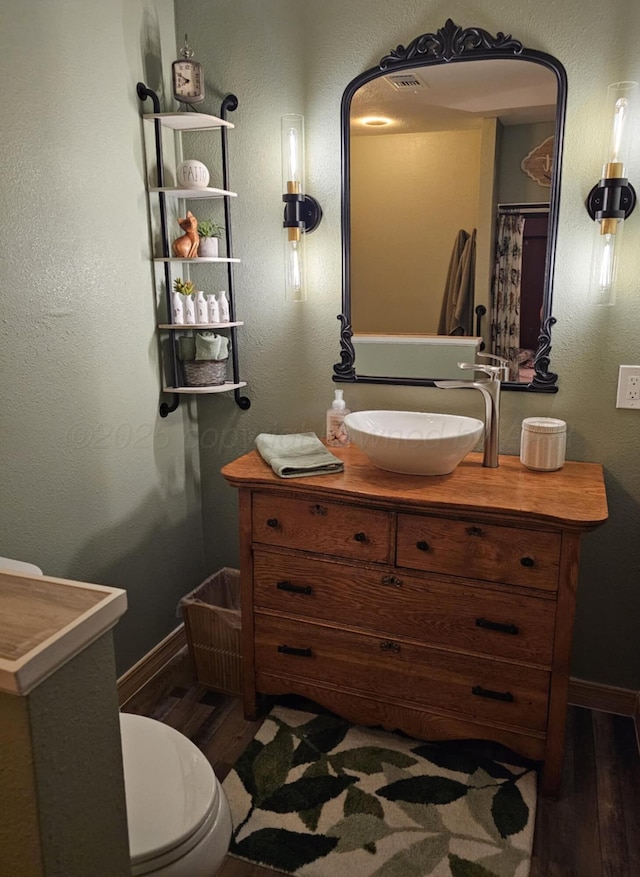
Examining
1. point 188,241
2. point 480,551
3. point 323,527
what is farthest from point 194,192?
point 480,551

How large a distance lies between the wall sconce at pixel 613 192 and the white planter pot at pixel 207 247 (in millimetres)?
1244

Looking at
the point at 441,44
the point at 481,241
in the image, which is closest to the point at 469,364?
the point at 481,241

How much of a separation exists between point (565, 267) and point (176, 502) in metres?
1.63

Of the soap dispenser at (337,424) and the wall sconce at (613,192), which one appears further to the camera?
the soap dispenser at (337,424)

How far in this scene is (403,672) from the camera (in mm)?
1992

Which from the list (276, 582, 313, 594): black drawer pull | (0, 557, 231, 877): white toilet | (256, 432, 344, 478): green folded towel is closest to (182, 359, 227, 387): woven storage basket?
(256, 432, 344, 478): green folded towel

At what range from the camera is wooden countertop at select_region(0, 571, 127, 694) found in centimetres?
70

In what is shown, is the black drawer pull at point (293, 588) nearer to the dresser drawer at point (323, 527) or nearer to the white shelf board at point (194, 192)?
the dresser drawer at point (323, 527)

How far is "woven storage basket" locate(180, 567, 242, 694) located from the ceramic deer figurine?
1.23 meters

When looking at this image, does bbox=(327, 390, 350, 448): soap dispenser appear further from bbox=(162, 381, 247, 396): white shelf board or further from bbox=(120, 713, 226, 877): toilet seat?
bbox=(120, 713, 226, 877): toilet seat

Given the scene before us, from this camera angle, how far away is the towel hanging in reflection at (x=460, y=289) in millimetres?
2182

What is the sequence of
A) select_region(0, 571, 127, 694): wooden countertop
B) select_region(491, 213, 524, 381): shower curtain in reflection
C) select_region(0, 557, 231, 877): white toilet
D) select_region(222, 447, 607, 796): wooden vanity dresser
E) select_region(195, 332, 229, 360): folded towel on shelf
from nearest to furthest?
select_region(0, 571, 127, 694): wooden countertop
select_region(0, 557, 231, 877): white toilet
select_region(222, 447, 607, 796): wooden vanity dresser
select_region(491, 213, 524, 381): shower curtain in reflection
select_region(195, 332, 229, 360): folded towel on shelf

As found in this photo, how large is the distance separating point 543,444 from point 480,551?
42 cm

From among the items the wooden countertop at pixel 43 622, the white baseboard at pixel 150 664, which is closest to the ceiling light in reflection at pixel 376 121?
the wooden countertop at pixel 43 622
